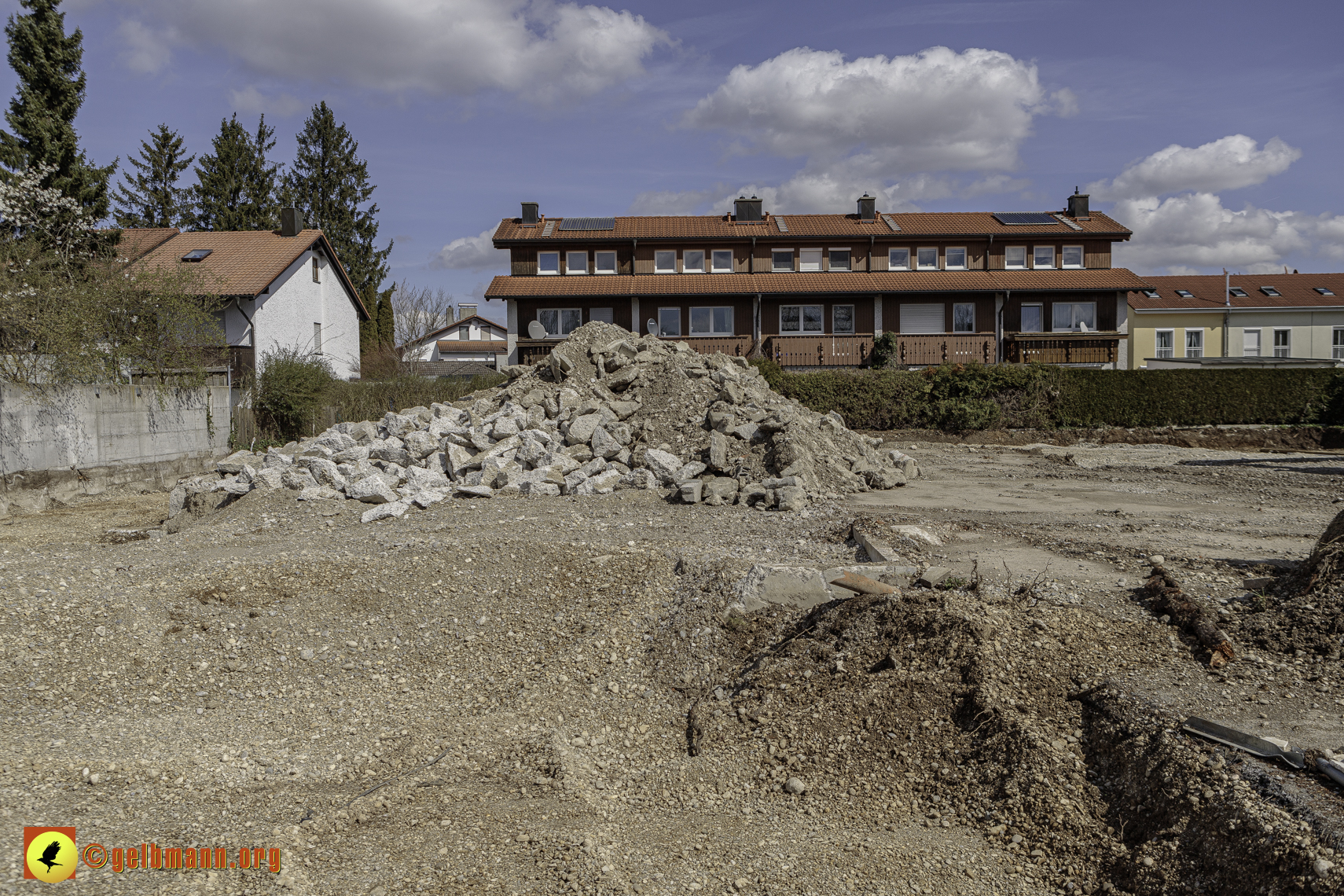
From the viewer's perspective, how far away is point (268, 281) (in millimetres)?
25312

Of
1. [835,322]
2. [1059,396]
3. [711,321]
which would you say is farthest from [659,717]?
[835,322]

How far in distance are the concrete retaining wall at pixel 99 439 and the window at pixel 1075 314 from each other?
2874 centimetres

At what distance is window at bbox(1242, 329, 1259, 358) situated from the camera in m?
38.8

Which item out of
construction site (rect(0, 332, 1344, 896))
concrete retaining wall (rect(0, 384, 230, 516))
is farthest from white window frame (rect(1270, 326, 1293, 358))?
concrete retaining wall (rect(0, 384, 230, 516))

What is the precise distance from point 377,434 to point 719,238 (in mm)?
22720

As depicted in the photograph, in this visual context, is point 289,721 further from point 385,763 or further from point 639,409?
point 639,409

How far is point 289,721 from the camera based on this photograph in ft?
17.3

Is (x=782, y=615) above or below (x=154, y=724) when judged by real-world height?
above

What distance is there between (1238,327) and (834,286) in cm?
2251

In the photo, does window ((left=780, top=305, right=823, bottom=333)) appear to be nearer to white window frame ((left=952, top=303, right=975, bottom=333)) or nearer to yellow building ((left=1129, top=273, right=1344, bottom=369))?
white window frame ((left=952, top=303, right=975, bottom=333))

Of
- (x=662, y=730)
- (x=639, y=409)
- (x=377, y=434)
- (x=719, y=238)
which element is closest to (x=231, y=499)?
(x=377, y=434)

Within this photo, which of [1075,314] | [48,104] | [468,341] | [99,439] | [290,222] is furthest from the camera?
[468,341]

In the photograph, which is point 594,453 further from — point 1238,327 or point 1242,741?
point 1238,327

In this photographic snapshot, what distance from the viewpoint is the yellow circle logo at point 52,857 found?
355 cm
